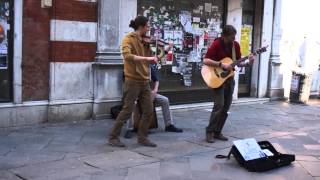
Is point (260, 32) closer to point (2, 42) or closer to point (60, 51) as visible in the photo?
point (60, 51)

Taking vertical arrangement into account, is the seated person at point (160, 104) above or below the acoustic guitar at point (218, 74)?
below

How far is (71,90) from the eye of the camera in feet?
30.0

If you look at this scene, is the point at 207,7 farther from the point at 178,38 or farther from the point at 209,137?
the point at 209,137

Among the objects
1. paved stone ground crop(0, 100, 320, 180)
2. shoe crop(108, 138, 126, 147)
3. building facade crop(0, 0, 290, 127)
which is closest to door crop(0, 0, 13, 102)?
building facade crop(0, 0, 290, 127)

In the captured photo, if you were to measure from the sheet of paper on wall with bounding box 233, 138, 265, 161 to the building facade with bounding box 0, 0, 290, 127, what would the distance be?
141 inches

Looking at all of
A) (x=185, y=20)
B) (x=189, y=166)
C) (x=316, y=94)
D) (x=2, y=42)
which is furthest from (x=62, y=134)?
(x=316, y=94)

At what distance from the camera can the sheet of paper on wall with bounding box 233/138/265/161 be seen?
6.46 m

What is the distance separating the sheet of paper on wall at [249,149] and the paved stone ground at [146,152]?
209 mm

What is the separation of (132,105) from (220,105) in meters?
1.36

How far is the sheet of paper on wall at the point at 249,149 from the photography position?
6465 mm

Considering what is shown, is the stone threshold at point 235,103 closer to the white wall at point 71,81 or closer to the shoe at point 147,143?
the white wall at point 71,81

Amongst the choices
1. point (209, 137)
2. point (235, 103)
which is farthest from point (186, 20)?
point (209, 137)

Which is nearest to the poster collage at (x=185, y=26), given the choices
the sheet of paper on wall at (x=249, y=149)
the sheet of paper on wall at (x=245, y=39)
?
the sheet of paper on wall at (x=245, y=39)

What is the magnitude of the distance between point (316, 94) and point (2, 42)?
9.11 metres
